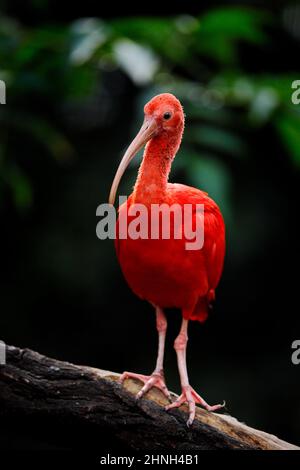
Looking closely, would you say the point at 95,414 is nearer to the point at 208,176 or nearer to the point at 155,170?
the point at 155,170

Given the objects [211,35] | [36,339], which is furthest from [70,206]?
[211,35]

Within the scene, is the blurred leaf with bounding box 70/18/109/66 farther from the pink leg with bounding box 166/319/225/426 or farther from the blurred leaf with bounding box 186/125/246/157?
the pink leg with bounding box 166/319/225/426

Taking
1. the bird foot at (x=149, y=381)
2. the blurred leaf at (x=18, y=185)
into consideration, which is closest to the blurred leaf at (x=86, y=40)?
the blurred leaf at (x=18, y=185)

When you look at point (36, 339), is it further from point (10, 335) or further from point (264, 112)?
point (264, 112)

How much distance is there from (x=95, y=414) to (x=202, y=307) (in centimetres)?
96

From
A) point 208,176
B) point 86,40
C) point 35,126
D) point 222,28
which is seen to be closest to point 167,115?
point 208,176

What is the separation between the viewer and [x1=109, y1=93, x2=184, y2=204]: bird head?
10.5ft

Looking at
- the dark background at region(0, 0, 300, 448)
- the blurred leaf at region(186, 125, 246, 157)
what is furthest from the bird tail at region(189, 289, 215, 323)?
the dark background at region(0, 0, 300, 448)

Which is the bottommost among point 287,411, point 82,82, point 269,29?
point 287,411

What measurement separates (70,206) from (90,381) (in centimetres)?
416

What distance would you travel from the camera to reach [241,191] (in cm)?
712

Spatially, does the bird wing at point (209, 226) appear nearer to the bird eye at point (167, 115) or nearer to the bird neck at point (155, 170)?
the bird neck at point (155, 170)

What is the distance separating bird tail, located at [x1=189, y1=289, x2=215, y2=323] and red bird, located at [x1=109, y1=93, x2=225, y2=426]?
0.23 metres

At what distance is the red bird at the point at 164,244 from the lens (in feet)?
10.6
